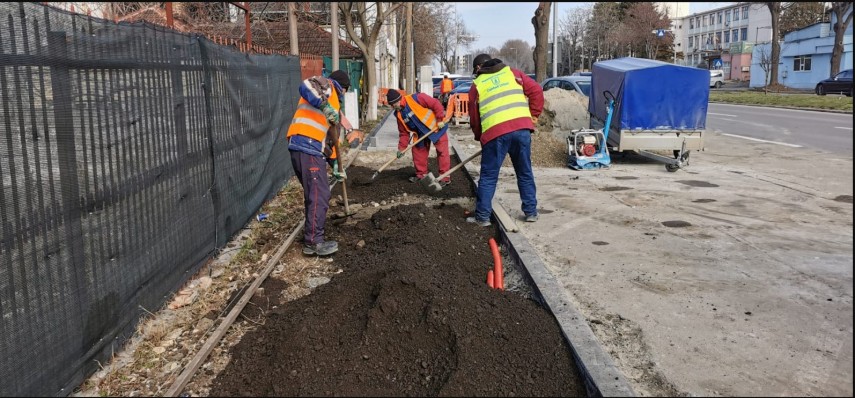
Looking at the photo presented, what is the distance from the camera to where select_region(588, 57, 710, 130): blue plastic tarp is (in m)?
10.6

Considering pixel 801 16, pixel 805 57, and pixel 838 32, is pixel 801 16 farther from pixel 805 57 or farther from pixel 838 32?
pixel 838 32

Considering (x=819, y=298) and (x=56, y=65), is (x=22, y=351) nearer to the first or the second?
(x=56, y=65)

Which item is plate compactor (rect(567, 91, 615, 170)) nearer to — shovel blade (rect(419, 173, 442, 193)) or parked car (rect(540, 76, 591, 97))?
shovel blade (rect(419, 173, 442, 193))

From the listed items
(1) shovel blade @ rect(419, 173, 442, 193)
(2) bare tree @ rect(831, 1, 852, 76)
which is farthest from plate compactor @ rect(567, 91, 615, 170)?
(2) bare tree @ rect(831, 1, 852, 76)

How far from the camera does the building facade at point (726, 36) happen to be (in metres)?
68.8

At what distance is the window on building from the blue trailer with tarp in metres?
47.2

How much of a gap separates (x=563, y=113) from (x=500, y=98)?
823 centimetres

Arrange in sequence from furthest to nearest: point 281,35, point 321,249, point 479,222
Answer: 1. point 281,35
2. point 479,222
3. point 321,249

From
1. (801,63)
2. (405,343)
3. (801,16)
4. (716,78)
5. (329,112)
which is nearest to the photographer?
(405,343)

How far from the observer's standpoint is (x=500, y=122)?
6.61 metres

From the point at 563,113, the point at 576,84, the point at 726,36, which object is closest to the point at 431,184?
the point at 563,113

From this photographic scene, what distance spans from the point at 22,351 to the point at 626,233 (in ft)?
17.1

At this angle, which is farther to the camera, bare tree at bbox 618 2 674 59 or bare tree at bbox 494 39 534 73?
bare tree at bbox 494 39 534 73

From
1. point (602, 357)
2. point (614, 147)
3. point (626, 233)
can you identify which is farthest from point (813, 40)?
point (602, 357)
